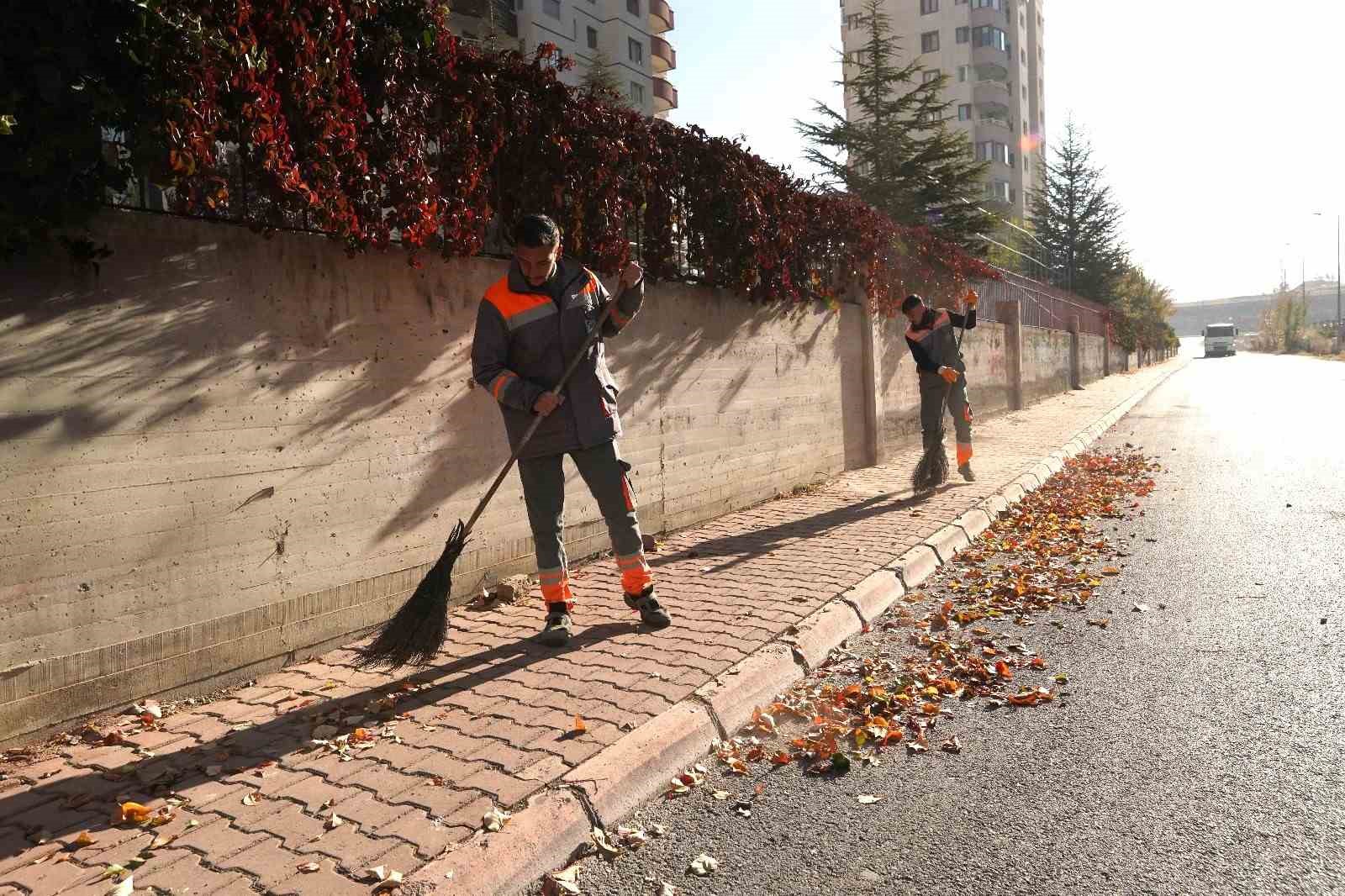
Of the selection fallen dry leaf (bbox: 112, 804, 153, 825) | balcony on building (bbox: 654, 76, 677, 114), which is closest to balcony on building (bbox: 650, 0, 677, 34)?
balcony on building (bbox: 654, 76, 677, 114)

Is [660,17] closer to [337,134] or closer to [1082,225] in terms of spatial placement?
[1082,225]

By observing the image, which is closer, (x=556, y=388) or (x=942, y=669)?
(x=942, y=669)

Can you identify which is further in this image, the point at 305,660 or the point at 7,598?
the point at 305,660

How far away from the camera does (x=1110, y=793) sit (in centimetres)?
316

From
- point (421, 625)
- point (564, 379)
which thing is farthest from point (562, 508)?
point (421, 625)

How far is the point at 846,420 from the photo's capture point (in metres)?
10.8

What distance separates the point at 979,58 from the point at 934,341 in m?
64.8

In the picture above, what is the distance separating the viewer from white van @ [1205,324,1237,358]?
2982 inches

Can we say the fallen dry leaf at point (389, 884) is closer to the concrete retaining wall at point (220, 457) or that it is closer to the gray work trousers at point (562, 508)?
the concrete retaining wall at point (220, 457)

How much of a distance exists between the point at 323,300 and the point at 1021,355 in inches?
713

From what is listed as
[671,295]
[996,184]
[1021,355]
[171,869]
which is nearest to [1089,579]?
[671,295]

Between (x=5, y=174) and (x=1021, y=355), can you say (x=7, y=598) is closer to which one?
(x=5, y=174)

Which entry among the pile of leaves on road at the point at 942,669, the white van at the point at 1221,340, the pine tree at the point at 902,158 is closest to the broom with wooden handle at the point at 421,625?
the pile of leaves on road at the point at 942,669

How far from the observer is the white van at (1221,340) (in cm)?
7575
